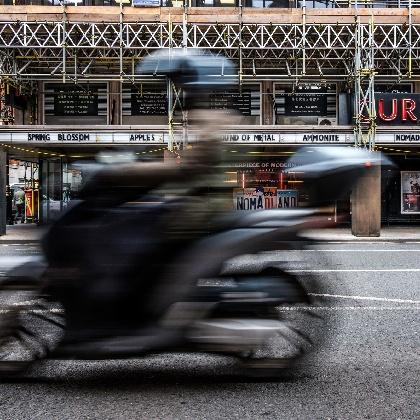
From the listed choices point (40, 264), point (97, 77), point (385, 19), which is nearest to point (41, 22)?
point (97, 77)

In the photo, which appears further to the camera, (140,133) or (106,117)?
(106,117)

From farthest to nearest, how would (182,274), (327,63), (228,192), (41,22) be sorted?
(327,63), (41,22), (228,192), (182,274)

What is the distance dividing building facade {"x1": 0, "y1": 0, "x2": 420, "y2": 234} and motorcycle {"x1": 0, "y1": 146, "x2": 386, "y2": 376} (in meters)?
14.5

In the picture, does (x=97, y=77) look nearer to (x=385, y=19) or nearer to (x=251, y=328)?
(x=385, y=19)

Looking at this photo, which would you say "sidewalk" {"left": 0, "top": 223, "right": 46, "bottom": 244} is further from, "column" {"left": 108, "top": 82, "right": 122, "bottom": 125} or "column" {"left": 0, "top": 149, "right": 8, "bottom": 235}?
"column" {"left": 108, "top": 82, "right": 122, "bottom": 125}

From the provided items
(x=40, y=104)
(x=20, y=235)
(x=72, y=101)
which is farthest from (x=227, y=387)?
(x=40, y=104)

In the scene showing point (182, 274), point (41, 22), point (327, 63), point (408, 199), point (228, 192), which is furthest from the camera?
point (408, 199)

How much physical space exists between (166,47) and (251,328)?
17.8 meters

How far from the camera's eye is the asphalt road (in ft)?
11.3

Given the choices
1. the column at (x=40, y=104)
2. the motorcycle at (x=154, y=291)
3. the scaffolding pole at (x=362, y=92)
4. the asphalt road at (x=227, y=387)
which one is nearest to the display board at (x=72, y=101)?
the column at (x=40, y=104)

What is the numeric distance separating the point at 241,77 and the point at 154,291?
17.4 meters

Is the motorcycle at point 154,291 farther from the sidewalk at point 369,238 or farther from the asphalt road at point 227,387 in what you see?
the sidewalk at point 369,238

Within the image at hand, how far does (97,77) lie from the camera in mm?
21031

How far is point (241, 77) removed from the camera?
20375 mm
